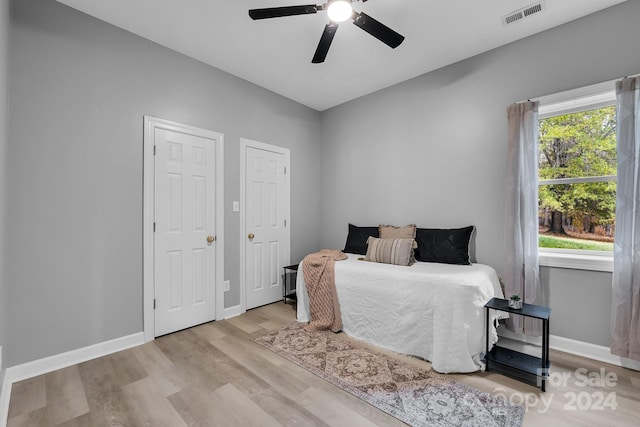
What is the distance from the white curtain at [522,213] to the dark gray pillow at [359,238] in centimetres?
141

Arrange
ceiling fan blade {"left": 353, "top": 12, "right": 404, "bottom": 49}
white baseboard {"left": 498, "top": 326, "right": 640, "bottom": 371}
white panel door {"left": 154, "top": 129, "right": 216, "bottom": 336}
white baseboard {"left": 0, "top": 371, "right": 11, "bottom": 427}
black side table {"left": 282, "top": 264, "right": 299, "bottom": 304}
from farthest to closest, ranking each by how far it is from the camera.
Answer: black side table {"left": 282, "top": 264, "right": 299, "bottom": 304}, white panel door {"left": 154, "top": 129, "right": 216, "bottom": 336}, white baseboard {"left": 498, "top": 326, "right": 640, "bottom": 371}, ceiling fan blade {"left": 353, "top": 12, "right": 404, "bottom": 49}, white baseboard {"left": 0, "top": 371, "right": 11, "bottom": 427}

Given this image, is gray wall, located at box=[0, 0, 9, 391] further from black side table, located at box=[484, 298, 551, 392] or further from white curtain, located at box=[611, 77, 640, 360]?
white curtain, located at box=[611, 77, 640, 360]

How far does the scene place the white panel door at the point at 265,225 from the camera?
Result: 11.5ft

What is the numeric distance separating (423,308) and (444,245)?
2.88 ft

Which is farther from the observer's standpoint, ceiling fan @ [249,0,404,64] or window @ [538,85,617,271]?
window @ [538,85,617,271]

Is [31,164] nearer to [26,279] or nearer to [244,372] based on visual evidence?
[26,279]

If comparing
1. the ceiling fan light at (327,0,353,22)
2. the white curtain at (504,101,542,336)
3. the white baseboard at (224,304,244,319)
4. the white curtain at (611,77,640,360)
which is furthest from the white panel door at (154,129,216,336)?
the white curtain at (611,77,640,360)

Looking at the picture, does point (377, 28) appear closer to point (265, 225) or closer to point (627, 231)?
point (627, 231)

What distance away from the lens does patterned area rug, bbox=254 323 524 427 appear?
5.40 feet

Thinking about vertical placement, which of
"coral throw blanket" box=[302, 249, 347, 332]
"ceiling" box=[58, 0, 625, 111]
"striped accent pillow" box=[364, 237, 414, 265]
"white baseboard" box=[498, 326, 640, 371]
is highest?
"ceiling" box=[58, 0, 625, 111]

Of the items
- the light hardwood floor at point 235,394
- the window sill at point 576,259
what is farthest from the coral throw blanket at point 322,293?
the window sill at point 576,259

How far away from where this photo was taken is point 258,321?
10.3 ft

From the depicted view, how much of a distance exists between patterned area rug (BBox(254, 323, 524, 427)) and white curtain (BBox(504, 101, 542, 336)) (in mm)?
1109

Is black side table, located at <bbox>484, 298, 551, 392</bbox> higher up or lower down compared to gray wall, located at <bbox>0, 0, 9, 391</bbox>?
lower down
